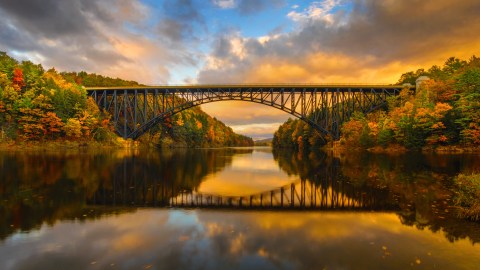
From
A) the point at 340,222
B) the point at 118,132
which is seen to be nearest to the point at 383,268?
the point at 340,222

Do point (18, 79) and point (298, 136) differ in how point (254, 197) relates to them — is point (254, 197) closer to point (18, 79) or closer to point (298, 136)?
point (18, 79)

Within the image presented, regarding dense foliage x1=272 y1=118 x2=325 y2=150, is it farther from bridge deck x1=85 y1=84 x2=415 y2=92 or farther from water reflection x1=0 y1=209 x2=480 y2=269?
water reflection x1=0 y1=209 x2=480 y2=269

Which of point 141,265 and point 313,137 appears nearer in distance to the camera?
point 141,265

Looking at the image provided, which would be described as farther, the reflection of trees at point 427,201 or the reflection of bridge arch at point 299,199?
the reflection of bridge arch at point 299,199

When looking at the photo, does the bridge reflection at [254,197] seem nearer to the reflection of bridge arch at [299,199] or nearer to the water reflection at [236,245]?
the reflection of bridge arch at [299,199]

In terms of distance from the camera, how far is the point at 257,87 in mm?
69125

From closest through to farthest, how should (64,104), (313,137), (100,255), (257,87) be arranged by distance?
1. (100,255)
2. (64,104)
3. (257,87)
4. (313,137)

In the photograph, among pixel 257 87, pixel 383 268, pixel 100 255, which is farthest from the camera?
pixel 257 87

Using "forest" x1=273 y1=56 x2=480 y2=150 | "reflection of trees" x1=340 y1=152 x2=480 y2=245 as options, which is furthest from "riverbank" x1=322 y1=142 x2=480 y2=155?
"reflection of trees" x1=340 y1=152 x2=480 y2=245

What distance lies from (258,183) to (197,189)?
4.63 m

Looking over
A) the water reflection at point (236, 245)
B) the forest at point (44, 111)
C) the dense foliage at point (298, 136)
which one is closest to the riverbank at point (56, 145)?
the forest at point (44, 111)

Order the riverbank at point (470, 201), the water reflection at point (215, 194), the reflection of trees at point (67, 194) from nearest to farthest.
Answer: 1. the riverbank at point (470, 201)
2. the water reflection at point (215, 194)
3. the reflection of trees at point (67, 194)

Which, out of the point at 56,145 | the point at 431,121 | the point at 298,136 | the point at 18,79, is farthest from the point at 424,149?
the point at 18,79

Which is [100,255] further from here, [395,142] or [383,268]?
[395,142]
